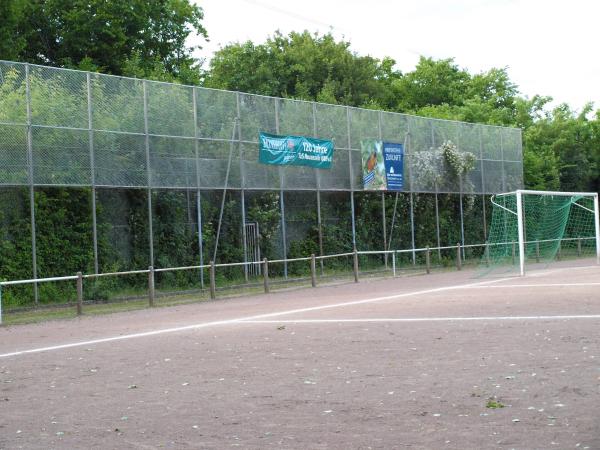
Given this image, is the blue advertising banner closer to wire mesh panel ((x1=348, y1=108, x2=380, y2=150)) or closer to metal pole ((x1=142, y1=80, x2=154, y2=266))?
wire mesh panel ((x1=348, y1=108, x2=380, y2=150))

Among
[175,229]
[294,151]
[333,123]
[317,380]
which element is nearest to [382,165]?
[333,123]

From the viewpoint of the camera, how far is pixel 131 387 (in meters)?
9.81

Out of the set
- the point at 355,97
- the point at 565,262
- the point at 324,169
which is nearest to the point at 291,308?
the point at 324,169

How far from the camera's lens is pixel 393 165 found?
35.1m

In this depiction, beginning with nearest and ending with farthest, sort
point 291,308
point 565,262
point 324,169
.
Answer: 1. point 291,308
2. point 324,169
3. point 565,262

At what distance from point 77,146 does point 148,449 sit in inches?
688

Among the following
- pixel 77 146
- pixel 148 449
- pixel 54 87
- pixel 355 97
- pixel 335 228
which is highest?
pixel 355 97

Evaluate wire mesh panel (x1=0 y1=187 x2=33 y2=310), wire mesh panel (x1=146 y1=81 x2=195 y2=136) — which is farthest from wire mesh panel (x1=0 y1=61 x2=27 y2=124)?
wire mesh panel (x1=146 y1=81 x2=195 y2=136)

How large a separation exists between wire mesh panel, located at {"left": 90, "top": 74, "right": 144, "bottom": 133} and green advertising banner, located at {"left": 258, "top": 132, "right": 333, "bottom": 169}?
16.4 feet

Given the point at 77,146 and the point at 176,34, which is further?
the point at 176,34

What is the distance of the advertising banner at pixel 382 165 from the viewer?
111 feet

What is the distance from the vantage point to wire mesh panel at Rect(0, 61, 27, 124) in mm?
21859

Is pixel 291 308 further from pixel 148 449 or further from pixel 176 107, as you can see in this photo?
pixel 148 449

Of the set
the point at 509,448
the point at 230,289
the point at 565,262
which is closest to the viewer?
the point at 509,448
